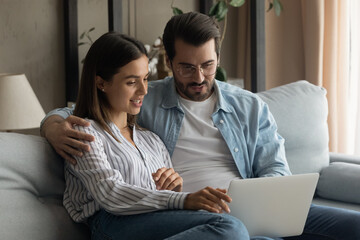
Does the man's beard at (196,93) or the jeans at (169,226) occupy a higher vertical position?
the man's beard at (196,93)

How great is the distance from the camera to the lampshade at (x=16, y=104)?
2.50 m

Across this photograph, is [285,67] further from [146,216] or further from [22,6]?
[146,216]

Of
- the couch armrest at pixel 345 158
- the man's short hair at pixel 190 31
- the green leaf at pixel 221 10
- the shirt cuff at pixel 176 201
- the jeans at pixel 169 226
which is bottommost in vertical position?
the couch armrest at pixel 345 158

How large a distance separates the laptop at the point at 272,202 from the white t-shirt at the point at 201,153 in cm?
32

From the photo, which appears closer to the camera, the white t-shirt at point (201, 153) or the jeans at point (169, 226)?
the jeans at point (169, 226)

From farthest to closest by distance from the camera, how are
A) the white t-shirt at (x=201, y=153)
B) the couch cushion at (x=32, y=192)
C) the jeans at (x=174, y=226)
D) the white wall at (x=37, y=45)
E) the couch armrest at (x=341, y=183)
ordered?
the white wall at (x=37, y=45), the couch armrest at (x=341, y=183), the white t-shirt at (x=201, y=153), the couch cushion at (x=32, y=192), the jeans at (x=174, y=226)

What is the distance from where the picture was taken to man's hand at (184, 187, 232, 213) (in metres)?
1.55

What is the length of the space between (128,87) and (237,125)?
452 millimetres

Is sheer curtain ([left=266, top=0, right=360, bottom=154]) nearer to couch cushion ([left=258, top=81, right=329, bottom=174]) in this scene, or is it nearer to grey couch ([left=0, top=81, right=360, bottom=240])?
couch cushion ([left=258, top=81, right=329, bottom=174])

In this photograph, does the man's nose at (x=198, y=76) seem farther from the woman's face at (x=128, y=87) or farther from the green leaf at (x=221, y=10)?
the green leaf at (x=221, y=10)

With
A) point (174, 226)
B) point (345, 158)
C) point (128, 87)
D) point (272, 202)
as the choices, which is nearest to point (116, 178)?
point (174, 226)

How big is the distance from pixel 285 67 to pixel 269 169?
181 cm

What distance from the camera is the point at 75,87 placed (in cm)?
318

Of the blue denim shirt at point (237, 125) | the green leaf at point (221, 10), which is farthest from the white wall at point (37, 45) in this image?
the blue denim shirt at point (237, 125)
